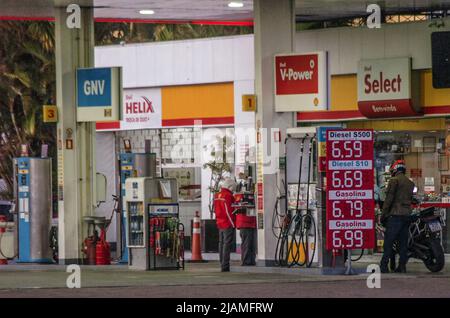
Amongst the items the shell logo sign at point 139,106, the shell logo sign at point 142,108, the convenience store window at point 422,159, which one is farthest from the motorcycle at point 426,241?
the shell logo sign at point 139,106

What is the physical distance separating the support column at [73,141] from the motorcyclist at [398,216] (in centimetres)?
721

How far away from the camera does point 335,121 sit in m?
31.4

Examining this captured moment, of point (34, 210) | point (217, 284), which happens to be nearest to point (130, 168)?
point (34, 210)

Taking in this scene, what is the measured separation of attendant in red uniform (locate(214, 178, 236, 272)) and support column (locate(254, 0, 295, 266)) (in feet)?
2.05

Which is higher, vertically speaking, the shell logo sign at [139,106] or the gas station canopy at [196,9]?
the gas station canopy at [196,9]

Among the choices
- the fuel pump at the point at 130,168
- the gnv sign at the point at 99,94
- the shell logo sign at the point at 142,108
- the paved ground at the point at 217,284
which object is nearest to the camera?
the paved ground at the point at 217,284

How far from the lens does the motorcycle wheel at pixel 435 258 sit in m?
23.4

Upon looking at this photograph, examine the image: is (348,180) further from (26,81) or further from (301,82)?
(26,81)

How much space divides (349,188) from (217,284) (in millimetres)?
3034

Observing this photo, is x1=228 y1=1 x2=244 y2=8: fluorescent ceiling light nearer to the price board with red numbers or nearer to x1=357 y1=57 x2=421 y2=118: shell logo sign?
x1=357 y1=57 x2=421 y2=118: shell logo sign

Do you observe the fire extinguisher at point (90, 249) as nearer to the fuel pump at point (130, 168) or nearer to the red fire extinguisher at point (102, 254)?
the red fire extinguisher at point (102, 254)

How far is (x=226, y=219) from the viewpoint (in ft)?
83.0

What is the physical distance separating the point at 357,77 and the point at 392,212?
7903 mm

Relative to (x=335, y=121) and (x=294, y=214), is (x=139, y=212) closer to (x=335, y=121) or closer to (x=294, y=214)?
(x=294, y=214)
